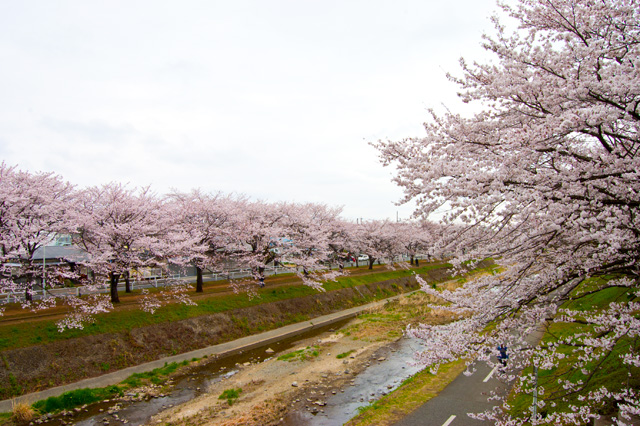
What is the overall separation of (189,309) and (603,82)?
993 inches

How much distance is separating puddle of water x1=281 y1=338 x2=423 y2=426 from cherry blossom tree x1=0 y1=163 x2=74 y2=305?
15436mm

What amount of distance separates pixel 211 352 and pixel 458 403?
15.4 m

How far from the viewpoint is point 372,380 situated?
16.6 metres

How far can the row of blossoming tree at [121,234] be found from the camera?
19750mm

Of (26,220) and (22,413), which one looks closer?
(22,413)

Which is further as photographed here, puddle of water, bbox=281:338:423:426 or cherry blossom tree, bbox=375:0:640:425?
puddle of water, bbox=281:338:423:426

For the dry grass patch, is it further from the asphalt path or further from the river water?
the asphalt path

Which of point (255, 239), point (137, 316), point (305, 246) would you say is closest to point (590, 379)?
point (137, 316)

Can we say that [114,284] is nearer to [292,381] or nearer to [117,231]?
[117,231]

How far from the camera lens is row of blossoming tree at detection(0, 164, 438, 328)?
778 inches

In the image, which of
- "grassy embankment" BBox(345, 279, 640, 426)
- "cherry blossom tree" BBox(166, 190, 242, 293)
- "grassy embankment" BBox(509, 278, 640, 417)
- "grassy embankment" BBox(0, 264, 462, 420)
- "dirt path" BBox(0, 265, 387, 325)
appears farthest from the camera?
"cherry blossom tree" BBox(166, 190, 242, 293)

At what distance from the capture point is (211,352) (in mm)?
22281

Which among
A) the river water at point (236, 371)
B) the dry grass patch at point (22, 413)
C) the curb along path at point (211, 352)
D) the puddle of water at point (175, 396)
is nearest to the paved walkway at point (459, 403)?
the river water at point (236, 371)

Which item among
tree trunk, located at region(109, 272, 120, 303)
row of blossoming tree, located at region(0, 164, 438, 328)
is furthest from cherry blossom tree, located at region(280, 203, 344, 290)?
tree trunk, located at region(109, 272, 120, 303)
